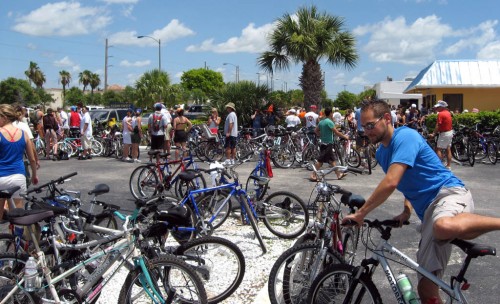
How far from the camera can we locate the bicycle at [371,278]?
3047mm

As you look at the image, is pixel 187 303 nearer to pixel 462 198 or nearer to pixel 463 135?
pixel 462 198

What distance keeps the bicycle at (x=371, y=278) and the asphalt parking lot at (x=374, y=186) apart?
4.15ft

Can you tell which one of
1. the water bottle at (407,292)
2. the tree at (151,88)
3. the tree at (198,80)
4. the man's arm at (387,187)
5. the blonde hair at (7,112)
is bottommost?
the water bottle at (407,292)

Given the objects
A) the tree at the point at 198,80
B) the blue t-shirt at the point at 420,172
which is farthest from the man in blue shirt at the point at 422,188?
the tree at the point at 198,80

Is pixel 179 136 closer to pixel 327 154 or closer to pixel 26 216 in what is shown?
pixel 327 154

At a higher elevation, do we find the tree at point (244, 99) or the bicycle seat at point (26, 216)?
the tree at point (244, 99)

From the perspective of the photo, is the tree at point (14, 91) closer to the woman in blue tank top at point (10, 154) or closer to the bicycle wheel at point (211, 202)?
the woman in blue tank top at point (10, 154)

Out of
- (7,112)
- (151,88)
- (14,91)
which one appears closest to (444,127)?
(7,112)

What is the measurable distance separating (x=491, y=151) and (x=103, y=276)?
13712 mm

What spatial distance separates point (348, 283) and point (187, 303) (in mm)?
1283

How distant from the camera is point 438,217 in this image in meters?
3.31

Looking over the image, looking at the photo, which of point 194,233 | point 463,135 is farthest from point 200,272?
point 463,135

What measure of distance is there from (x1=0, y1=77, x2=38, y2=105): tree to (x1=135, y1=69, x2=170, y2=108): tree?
25776 mm

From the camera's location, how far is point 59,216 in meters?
4.36
